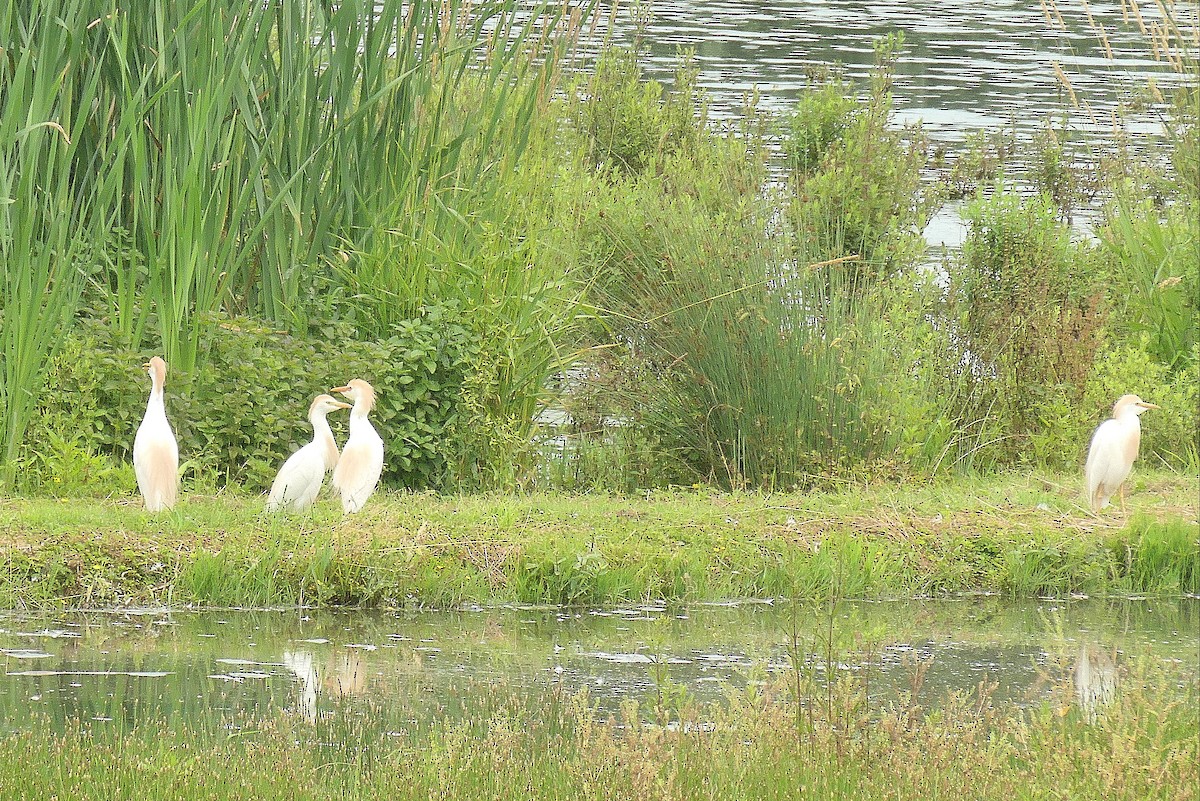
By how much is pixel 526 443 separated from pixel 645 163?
4.86 m

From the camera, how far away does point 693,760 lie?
470cm

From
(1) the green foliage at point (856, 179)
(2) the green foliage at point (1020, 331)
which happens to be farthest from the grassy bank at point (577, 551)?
(1) the green foliage at point (856, 179)

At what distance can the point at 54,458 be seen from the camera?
27.0 feet

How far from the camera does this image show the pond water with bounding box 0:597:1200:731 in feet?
19.4

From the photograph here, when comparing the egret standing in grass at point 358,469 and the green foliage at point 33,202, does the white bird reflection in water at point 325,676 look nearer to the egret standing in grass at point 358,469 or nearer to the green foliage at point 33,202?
the egret standing in grass at point 358,469

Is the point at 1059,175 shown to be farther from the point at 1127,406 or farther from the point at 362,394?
the point at 362,394

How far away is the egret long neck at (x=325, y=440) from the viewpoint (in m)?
7.84

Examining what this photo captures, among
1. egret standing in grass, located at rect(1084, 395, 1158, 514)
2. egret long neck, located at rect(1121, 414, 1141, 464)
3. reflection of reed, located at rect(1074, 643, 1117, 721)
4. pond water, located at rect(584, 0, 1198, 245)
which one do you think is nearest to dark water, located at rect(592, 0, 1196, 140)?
pond water, located at rect(584, 0, 1198, 245)

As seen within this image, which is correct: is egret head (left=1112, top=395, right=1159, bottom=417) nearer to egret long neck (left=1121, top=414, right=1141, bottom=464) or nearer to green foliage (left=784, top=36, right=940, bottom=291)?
egret long neck (left=1121, top=414, right=1141, bottom=464)

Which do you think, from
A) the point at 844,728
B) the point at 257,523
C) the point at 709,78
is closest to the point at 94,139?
the point at 257,523

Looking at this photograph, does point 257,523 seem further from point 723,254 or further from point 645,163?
point 645,163

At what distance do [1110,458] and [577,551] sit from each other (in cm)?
267

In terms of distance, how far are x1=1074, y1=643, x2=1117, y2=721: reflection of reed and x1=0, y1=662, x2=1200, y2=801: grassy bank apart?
2.53 feet

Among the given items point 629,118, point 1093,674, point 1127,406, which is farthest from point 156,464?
point 629,118
